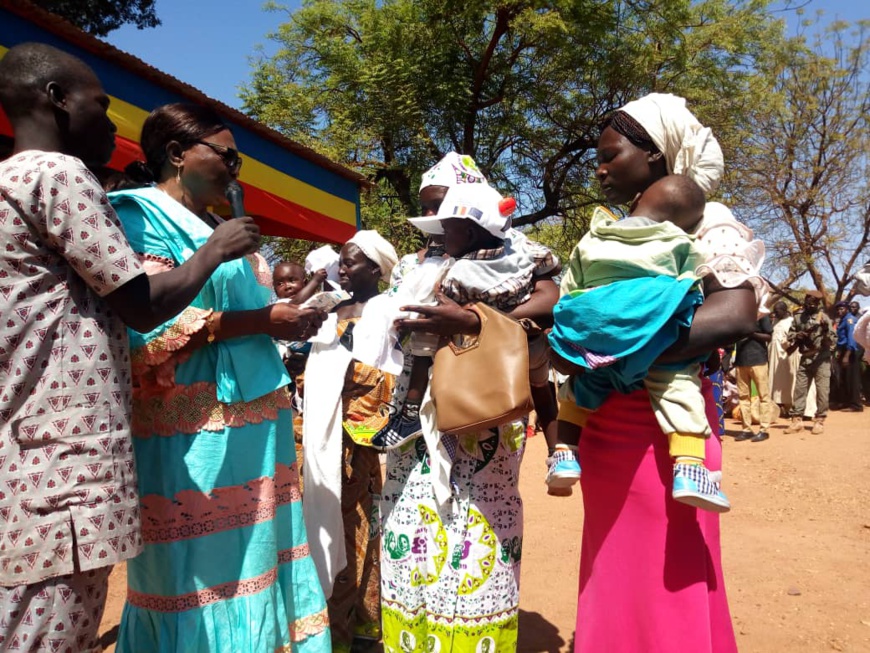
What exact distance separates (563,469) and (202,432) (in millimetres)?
1207

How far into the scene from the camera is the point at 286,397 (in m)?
2.57

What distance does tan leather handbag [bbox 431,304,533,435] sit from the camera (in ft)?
7.67

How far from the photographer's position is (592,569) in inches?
85.0

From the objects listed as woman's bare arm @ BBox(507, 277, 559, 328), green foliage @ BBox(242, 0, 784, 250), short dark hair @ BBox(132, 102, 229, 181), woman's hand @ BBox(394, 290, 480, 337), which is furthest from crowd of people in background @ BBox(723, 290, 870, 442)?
short dark hair @ BBox(132, 102, 229, 181)

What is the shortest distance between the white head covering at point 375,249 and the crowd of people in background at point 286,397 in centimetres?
103

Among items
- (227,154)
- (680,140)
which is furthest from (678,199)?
(227,154)

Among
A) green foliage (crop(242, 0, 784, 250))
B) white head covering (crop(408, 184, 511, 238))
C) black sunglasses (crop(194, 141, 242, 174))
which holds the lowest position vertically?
white head covering (crop(408, 184, 511, 238))

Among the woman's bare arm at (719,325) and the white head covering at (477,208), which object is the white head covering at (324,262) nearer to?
the white head covering at (477,208)

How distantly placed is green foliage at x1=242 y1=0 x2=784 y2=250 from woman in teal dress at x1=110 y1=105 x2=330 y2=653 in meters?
9.92

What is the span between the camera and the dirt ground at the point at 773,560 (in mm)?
3895

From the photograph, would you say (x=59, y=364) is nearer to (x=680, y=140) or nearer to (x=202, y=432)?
(x=202, y=432)

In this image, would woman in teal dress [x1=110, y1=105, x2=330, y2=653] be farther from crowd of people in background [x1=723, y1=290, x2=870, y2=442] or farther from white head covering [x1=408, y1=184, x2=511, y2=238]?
crowd of people in background [x1=723, y1=290, x2=870, y2=442]

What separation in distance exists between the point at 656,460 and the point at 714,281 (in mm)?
567

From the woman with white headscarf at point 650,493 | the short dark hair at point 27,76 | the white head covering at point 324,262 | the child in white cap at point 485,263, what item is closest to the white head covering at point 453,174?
the child in white cap at point 485,263
